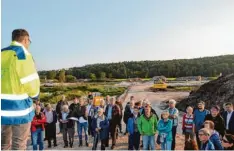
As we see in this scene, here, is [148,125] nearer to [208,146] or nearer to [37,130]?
[37,130]

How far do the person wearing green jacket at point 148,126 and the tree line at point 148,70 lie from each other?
64286 mm

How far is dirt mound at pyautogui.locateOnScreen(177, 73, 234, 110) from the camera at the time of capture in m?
19.9

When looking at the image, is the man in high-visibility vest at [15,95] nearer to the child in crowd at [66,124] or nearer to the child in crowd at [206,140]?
the child in crowd at [206,140]

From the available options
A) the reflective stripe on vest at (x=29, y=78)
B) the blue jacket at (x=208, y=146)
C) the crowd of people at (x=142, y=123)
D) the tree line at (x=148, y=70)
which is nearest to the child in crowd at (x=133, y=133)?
the crowd of people at (x=142, y=123)

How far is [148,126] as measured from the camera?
9.30 metres

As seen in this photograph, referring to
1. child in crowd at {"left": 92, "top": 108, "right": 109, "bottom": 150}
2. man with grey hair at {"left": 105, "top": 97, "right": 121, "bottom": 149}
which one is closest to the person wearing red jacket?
child in crowd at {"left": 92, "top": 108, "right": 109, "bottom": 150}

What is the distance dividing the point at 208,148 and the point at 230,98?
45.7 ft

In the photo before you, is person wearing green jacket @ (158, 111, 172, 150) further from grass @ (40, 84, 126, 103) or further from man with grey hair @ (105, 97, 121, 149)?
grass @ (40, 84, 126, 103)

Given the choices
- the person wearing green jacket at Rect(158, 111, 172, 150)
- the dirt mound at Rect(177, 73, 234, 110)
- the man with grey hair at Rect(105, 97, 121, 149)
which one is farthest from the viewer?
the dirt mound at Rect(177, 73, 234, 110)

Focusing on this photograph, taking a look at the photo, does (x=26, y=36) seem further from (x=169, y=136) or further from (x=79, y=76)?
(x=79, y=76)

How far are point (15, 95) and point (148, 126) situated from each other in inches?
252

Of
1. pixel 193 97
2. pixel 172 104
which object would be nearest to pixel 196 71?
pixel 193 97

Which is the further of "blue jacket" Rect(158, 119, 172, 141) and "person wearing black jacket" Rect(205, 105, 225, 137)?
"blue jacket" Rect(158, 119, 172, 141)

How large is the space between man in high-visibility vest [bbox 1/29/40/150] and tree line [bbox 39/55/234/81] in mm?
70617
